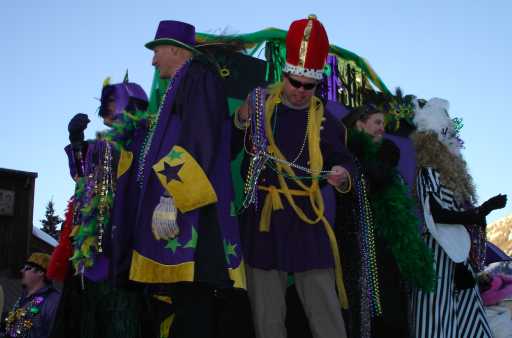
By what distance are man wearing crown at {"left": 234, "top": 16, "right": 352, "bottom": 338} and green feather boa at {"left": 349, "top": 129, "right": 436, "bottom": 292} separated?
2.20ft

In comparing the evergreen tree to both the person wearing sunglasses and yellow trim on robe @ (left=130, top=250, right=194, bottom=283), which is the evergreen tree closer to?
the person wearing sunglasses

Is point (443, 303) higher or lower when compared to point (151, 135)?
lower

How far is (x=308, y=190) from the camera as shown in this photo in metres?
3.95

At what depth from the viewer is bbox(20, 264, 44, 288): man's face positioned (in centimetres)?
695

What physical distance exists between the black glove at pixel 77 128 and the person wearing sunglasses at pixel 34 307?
2.49 m

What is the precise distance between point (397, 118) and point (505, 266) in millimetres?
2634

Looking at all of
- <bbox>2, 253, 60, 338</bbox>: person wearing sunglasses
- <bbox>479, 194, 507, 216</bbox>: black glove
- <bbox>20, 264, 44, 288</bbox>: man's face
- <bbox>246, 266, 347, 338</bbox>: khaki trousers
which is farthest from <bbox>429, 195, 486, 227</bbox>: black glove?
<bbox>20, 264, 44, 288</bbox>: man's face

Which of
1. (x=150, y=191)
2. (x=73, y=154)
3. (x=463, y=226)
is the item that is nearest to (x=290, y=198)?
(x=150, y=191)

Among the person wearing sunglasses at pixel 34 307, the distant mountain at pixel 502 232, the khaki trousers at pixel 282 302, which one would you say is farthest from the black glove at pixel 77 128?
the distant mountain at pixel 502 232

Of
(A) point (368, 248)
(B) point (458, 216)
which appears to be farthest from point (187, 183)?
(B) point (458, 216)

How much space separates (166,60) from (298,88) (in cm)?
83

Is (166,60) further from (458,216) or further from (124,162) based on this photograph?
(458,216)

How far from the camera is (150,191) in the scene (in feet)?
12.0

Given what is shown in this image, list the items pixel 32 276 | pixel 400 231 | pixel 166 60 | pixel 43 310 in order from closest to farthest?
pixel 166 60, pixel 400 231, pixel 43 310, pixel 32 276
